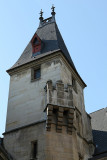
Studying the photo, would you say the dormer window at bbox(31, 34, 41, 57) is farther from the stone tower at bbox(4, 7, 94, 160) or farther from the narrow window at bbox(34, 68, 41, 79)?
the narrow window at bbox(34, 68, 41, 79)

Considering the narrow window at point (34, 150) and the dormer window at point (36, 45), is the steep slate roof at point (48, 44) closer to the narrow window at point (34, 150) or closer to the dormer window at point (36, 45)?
the dormer window at point (36, 45)

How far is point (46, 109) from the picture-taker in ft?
49.6

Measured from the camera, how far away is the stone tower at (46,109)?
14.4 m

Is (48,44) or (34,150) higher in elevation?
(48,44)

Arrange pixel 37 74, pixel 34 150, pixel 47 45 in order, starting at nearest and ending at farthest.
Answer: pixel 34 150 → pixel 37 74 → pixel 47 45

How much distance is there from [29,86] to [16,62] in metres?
3.36

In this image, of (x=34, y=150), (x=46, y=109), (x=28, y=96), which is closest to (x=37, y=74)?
(x=28, y=96)

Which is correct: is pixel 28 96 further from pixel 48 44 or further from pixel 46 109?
pixel 48 44

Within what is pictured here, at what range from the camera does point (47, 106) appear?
48.3 ft

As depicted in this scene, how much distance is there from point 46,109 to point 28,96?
2.24 meters

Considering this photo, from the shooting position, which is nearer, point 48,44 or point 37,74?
point 37,74

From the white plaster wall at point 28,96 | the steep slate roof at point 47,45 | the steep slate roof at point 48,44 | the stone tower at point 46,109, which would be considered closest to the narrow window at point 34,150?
the stone tower at point 46,109

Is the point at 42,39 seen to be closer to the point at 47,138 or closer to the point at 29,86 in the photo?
the point at 29,86

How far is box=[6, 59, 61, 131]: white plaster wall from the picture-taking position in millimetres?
16000
